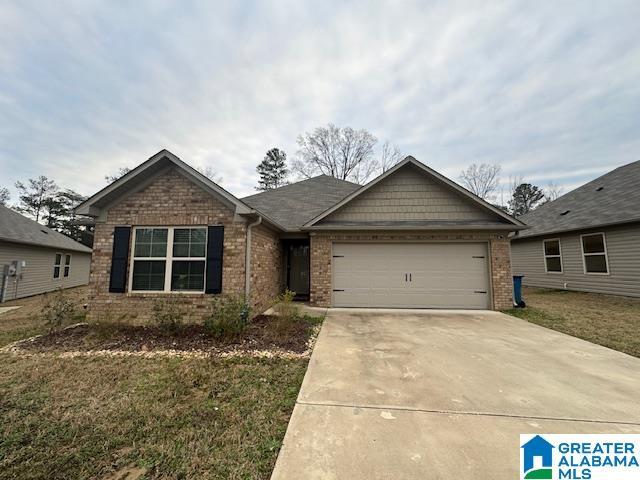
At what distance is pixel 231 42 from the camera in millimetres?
8109

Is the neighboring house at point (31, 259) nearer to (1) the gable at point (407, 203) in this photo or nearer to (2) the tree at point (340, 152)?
(1) the gable at point (407, 203)

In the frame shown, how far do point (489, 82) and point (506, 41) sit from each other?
6.65 feet

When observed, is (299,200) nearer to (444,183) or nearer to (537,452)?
(444,183)

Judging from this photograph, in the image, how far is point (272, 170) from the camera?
2509 centimetres

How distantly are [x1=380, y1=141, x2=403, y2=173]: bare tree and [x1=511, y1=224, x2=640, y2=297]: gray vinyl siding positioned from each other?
11.4 metres

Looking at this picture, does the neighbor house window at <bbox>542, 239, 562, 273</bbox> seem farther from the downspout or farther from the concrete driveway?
the downspout

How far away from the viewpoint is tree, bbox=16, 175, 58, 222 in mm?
27156

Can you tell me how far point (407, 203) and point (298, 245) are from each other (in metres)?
4.45

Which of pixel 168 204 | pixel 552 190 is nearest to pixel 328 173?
pixel 168 204

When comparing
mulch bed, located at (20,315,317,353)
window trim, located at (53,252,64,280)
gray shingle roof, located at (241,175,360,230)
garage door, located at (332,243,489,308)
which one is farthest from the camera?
window trim, located at (53,252,64,280)

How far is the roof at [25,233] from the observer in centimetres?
1087

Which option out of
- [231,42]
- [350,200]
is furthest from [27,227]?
[350,200]

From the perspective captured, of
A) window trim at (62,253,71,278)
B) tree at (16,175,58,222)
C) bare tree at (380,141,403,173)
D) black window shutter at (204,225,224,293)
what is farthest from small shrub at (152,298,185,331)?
tree at (16,175,58,222)

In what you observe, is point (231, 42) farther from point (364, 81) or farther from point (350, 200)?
point (350, 200)
